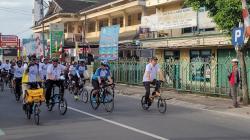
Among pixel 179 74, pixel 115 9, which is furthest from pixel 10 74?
pixel 115 9

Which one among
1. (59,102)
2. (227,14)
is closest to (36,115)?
(59,102)

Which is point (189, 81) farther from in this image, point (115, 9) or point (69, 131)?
point (115, 9)

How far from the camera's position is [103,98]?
631 inches

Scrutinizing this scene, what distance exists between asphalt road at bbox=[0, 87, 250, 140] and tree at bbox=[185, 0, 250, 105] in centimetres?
266

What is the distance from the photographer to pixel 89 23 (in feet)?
178

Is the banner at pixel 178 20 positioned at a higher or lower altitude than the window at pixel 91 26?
lower

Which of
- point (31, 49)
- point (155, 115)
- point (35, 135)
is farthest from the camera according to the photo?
point (31, 49)

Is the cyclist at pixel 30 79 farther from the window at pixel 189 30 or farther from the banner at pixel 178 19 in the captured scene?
the window at pixel 189 30

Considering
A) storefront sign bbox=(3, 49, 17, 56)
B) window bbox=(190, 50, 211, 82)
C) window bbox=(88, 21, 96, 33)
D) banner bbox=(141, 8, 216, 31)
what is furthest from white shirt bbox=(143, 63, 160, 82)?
storefront sign bbox=(3, 49, 17, 56)

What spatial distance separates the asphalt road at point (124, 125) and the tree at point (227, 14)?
2663 mm

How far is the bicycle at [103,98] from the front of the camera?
51.8 ft

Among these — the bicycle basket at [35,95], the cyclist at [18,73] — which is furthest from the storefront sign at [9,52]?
the bicycle basket at [35,95]

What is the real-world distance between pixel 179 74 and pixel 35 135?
15124 mm

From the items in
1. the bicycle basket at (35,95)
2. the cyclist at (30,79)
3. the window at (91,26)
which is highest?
the window at (91,26)
